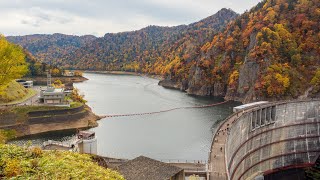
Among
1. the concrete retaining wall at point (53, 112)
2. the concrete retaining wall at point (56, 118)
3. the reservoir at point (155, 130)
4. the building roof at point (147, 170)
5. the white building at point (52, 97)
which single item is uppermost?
the white building at point (52, 97)

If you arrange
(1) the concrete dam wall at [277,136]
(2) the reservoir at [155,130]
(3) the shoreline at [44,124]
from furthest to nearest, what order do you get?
(3) the shoreline at [44,124] → (2) the reservoir at [155,130] → (1) the concrete dam wall at [277,136]

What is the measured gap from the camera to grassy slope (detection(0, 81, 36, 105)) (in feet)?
303

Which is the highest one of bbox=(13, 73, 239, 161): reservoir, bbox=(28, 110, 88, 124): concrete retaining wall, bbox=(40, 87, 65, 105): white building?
bbox=(40, 87, 65, 105): white building

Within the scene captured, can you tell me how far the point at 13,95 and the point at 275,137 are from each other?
253 feet

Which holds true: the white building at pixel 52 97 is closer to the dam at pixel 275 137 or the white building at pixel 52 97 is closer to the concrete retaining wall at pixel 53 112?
the concrete retaining wall at pixel 53 112

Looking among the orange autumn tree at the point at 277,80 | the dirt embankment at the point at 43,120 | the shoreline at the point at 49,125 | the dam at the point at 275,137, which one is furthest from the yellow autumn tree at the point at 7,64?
the orange autumn tree at the point at 277,80

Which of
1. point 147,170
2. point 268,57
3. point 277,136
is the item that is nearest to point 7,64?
point 147,170

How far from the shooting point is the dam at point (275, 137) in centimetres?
5194

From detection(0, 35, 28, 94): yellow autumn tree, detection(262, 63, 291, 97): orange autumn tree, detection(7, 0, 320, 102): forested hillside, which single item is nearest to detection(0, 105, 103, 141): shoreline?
detection(0, 35, 28, 94): yellow autumn tree

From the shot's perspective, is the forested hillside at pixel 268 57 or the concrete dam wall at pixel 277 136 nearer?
the concrete dam wall at pixel 277 136

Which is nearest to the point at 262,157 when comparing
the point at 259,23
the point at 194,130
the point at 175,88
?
the point at 194,130

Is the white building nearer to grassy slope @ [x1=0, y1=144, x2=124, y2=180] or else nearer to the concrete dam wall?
the concrete dam wall

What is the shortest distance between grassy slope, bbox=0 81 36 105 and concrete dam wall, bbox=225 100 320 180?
220ft

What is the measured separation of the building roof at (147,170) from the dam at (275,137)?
1731 cm
